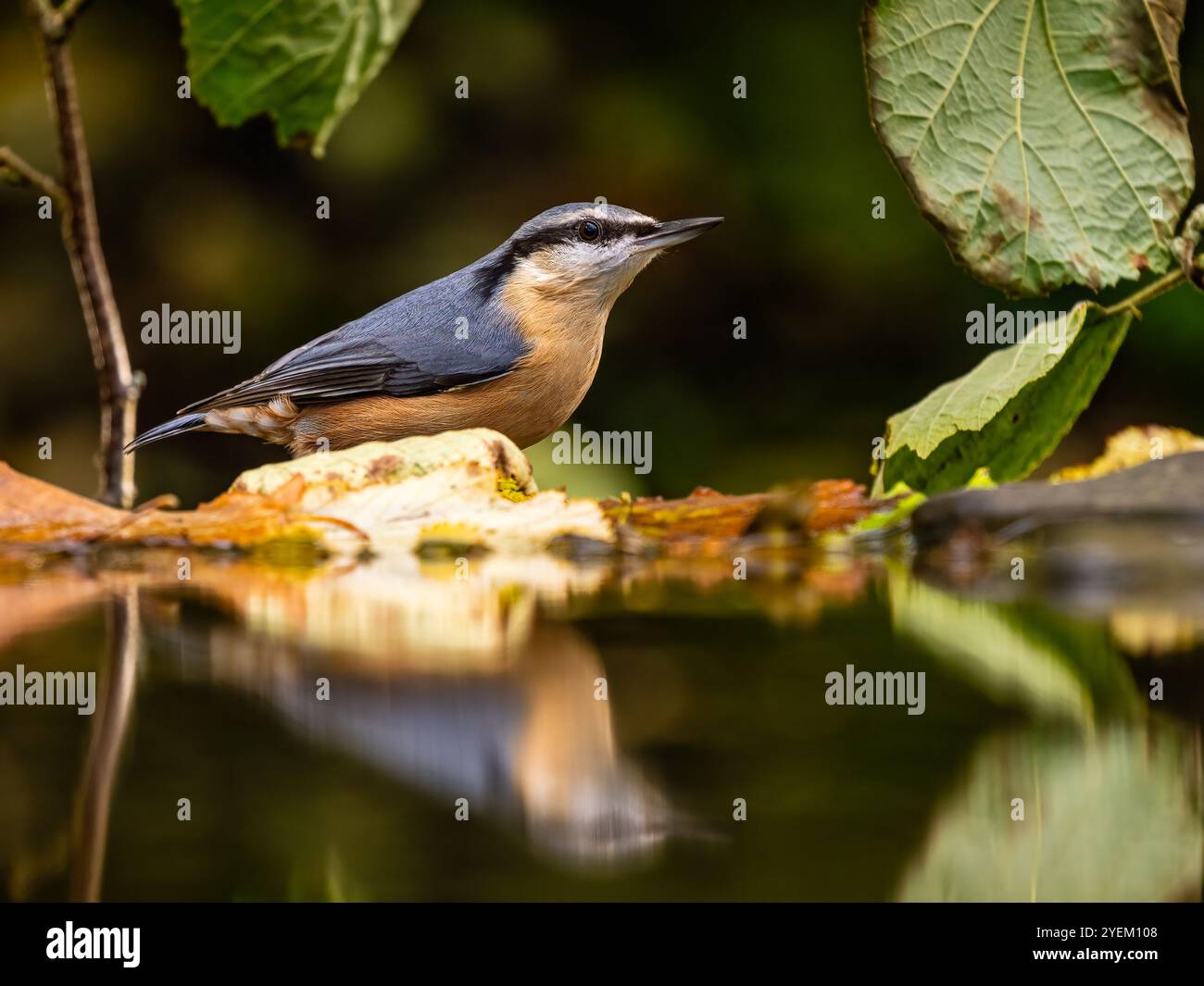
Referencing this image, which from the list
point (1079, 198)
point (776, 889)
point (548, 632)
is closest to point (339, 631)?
point (548, 632)

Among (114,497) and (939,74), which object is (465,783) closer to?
(939,74)

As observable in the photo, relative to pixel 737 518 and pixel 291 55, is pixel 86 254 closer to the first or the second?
pixel 291 55

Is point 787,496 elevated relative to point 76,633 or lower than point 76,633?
elevated

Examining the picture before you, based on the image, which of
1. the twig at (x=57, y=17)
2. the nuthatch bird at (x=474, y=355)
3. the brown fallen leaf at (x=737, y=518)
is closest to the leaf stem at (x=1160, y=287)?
the brown fallen leaf at (x=737, y=518)

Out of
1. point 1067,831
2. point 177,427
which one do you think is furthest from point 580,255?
point 1067,831

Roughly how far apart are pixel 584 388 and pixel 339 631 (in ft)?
4.50

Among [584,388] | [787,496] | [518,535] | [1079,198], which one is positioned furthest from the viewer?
[584,388]

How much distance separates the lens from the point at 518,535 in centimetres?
151

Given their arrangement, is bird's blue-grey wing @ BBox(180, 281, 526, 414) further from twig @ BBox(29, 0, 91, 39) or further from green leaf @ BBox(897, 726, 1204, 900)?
green leaf @ BBox(897, 726, 1204, 900)

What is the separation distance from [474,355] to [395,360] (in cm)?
14

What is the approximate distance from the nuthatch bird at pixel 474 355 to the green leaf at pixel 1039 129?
643 millimetres

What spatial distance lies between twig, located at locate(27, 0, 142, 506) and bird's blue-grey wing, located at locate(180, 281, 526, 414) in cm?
35

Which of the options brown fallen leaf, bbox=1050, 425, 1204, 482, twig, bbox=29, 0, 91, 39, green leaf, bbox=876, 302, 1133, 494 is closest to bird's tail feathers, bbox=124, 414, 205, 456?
twig, bbox=29, 0, 91, 39

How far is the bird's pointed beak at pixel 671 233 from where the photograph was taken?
227 cm
